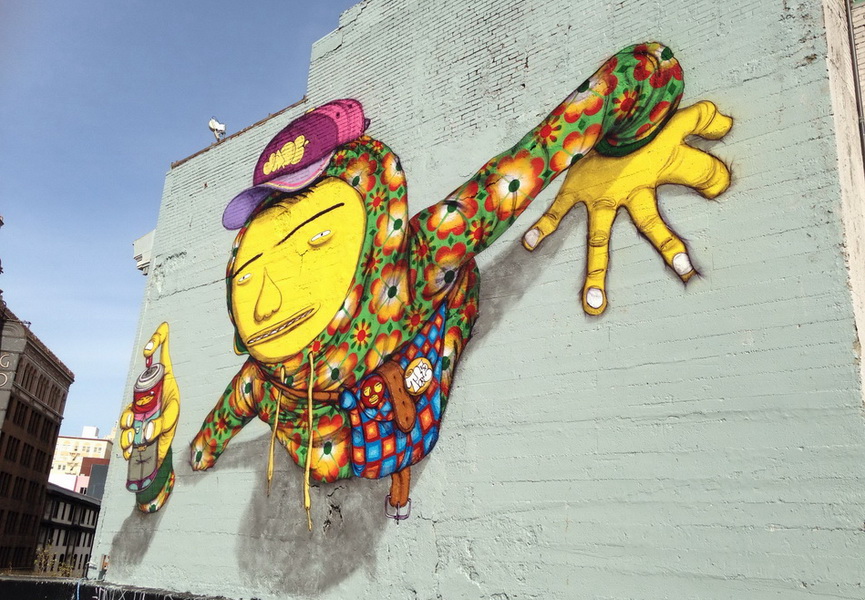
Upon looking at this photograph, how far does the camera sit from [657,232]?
6371 millimetres

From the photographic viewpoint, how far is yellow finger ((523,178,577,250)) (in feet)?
23.3

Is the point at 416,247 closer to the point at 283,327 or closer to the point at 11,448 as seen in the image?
the point at 283,327

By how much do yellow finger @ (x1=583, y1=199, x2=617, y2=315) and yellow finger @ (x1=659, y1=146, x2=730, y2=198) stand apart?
56 cm

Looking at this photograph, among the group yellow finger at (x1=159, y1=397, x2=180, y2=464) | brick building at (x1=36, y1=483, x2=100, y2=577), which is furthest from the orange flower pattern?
brick building at (x1=36, y1=483, x2=100, y2=577)

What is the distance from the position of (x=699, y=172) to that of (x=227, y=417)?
636 cm

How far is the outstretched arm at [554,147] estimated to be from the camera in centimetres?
682

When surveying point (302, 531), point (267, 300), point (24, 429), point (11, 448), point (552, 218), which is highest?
point (24, 429)

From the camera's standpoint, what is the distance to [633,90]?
6.96 metres

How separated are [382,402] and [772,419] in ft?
12.7

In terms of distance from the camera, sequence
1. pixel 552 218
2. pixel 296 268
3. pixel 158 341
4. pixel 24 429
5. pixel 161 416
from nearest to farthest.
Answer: pixel 552 218
pixel 296 268
pixel 161 416
pixel 158 341
pixel 24 429

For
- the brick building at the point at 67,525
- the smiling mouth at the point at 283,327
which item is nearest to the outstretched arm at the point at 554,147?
the smiling mouth at the point at 283,327

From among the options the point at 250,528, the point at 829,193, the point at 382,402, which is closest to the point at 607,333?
the point at 829,193

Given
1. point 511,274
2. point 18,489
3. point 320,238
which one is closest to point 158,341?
point 320,238

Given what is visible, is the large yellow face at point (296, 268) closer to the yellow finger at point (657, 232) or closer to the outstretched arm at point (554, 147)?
the outstretched arm at point (554, 147)
